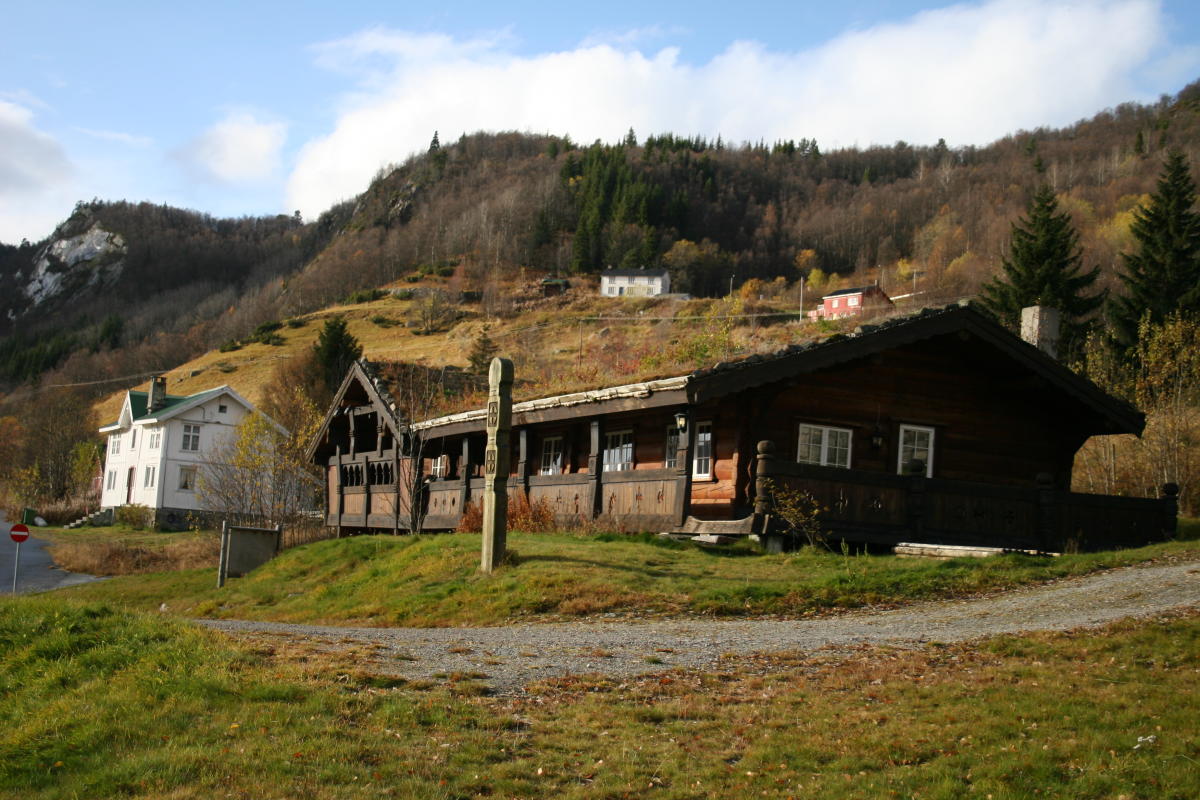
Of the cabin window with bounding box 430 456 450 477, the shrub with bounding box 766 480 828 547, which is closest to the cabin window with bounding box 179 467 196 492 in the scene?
the cabin window with bounding box 430 456 450 477

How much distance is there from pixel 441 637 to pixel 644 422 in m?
11.3

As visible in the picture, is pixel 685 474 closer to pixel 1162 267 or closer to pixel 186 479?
pixel 1162 267

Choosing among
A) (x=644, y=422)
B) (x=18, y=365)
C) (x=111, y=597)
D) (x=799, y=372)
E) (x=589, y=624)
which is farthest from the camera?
(x=18, y=365)

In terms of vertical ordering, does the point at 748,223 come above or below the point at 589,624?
above

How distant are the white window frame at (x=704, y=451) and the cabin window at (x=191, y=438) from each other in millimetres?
53959

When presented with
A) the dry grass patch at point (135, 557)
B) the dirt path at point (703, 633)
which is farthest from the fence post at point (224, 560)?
the dirt path at point (703, 633)

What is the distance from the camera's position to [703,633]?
1177 cm

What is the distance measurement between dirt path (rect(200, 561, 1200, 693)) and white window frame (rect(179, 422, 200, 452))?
57.4 m

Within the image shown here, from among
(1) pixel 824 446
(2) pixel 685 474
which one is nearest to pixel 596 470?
(2) pixel 685 474

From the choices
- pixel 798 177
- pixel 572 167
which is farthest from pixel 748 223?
pixel 572 167

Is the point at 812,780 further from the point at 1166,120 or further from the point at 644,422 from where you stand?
the point at 1166,120

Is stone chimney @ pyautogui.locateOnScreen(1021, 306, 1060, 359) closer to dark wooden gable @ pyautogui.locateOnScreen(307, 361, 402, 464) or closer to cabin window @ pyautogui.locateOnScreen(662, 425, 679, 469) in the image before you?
cabin window @ pyautogui.locateOnScreen(662, 425, 679, 469)

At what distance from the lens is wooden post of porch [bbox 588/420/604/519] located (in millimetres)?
21141

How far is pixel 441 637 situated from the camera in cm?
1205
